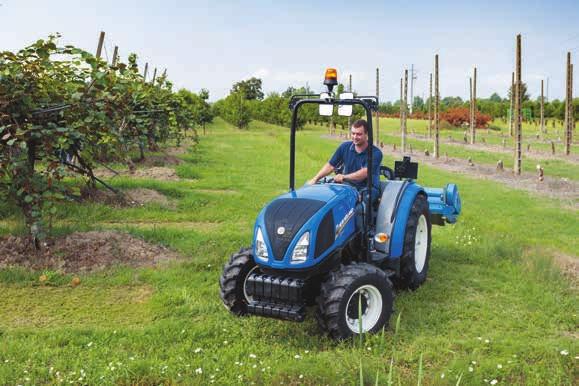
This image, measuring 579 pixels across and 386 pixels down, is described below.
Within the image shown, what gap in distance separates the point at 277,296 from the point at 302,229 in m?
0.62

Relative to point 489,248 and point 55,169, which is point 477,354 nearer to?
point 489,248

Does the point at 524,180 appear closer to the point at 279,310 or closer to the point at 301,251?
the point at 301,251

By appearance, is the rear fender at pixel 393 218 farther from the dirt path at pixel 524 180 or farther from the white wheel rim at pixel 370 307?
the dirt path at pixel 524 180

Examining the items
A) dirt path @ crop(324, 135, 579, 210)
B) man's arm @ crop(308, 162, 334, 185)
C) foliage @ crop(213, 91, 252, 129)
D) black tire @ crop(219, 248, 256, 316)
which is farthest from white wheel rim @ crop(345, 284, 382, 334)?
foliage @ crop(213, 91, 252, 129)

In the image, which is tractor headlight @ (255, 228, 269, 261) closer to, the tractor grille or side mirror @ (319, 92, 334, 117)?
the tractor grille

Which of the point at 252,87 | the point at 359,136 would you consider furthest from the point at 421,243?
the point at 252,87

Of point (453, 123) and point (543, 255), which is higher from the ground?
point (453, 123)

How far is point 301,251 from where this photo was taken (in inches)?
203

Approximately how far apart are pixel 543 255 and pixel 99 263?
5.89 m

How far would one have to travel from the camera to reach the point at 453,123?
66.8 meters

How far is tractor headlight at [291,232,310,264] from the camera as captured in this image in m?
5.15

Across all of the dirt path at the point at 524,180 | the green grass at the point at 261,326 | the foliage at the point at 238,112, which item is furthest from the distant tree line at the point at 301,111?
the green grass at the point at 261,326

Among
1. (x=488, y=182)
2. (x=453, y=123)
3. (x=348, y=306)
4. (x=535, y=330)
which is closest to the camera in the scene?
(x=348, y=306)

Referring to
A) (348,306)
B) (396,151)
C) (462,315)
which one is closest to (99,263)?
(348,306)
